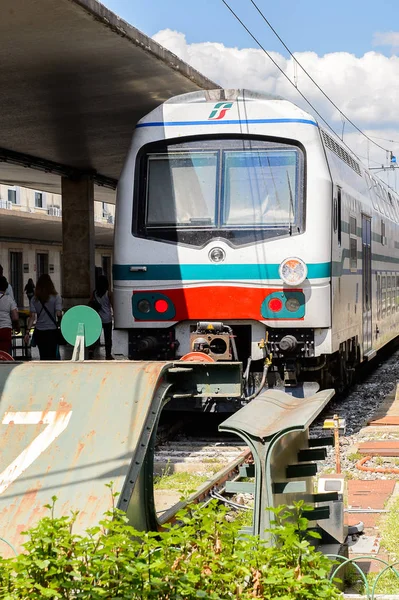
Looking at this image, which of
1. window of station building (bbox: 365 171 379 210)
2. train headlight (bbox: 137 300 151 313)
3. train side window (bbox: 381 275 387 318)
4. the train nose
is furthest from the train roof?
train side window (bbox: 381 275 387 318)

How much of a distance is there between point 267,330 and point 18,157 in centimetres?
1073

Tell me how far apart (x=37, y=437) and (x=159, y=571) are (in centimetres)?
261

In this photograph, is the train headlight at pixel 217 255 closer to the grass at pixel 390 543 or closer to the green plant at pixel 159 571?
the grass at pixel 390 543

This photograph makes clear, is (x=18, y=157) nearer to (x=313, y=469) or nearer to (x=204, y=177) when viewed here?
(x=204, y=177)

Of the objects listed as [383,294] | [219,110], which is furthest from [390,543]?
[383,294]

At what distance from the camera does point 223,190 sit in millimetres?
10984

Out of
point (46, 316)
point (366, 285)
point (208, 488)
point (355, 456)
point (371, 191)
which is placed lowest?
point (355, 456)

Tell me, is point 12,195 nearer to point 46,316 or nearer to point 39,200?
point 39,200

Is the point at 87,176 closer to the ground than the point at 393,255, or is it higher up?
higher up

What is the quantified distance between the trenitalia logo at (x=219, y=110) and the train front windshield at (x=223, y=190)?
0.26 m

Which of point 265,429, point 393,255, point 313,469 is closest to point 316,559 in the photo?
point 265,429

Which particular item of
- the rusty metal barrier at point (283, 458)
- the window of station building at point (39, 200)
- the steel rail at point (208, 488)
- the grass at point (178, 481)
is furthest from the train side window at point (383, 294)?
the window of station building at point (39, 200)

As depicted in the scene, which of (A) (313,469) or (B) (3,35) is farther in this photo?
(B) (3,35)

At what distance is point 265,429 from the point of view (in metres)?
5.28
